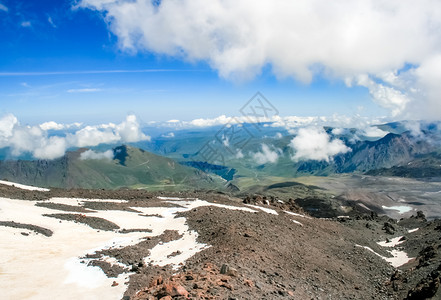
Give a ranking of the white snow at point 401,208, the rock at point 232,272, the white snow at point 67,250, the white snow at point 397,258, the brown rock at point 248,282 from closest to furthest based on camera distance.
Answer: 1. the brown rock at point 248,282
2. the rock at point 232,272
3. the white snow at point 67,250
4. the white snow at point 397,258
5. the white snow at point 401,208

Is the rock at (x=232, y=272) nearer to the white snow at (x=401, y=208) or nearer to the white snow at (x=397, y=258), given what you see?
the white snow at (x=397, y=258)

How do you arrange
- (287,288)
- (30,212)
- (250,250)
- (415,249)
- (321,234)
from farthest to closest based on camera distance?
(415,249) → (321,234) → (30,212) → (250,250) → (287,288)

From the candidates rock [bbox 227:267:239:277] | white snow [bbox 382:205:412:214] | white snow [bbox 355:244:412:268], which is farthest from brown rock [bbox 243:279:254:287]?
white snow [bbox 382:205:412:214]

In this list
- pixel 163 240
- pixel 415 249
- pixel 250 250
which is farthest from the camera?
pixel 415 249

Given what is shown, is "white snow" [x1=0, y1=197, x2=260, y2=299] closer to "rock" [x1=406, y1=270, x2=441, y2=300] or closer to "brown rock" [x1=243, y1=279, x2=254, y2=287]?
"brown rock" [x1=243, y1=279, x2=254, y2=287]

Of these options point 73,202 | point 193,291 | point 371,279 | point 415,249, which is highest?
point 193,291

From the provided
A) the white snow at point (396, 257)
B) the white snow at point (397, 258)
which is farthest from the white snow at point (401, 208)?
the white snow at point (397, 258)

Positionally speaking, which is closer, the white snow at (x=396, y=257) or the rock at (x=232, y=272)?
the rock at (x=232, y=272)

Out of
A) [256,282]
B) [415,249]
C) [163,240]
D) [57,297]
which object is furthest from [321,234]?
[57,297]

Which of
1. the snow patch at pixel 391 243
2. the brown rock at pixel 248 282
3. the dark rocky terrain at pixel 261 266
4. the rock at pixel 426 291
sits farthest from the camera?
the snow patch at pixel 391 243

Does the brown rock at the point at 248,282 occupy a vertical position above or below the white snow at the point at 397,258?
above

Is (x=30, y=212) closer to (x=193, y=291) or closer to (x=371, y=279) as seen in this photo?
(x=193, y=291)
